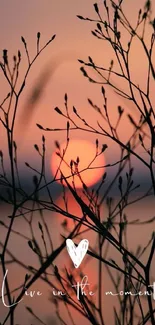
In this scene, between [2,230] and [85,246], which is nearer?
[85,246]

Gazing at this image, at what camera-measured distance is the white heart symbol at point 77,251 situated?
3090 mm

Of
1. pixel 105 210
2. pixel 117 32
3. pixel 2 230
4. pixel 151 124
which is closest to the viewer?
pixel 151 124

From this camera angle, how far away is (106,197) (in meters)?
3.39

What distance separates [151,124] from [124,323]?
1.13 m

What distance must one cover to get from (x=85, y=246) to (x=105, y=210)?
0.28 metres

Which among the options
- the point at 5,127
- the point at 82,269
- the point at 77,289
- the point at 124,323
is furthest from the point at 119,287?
the point at 5,127

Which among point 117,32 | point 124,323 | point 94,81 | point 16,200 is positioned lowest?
point 124,323

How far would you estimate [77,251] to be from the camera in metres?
3.24

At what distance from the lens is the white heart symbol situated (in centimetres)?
309

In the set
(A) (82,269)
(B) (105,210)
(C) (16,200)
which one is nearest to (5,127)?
(C) (16,200)

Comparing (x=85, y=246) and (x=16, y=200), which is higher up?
(x=16, y=200)

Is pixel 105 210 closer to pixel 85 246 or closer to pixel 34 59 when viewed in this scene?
pixel 85 246

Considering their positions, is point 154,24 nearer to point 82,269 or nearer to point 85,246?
point 85,246

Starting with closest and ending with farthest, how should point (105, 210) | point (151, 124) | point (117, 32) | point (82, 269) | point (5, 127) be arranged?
point (151, 124)
point (117, 32)
point (5, 127)
point (105, 210)
point (82, 269)
